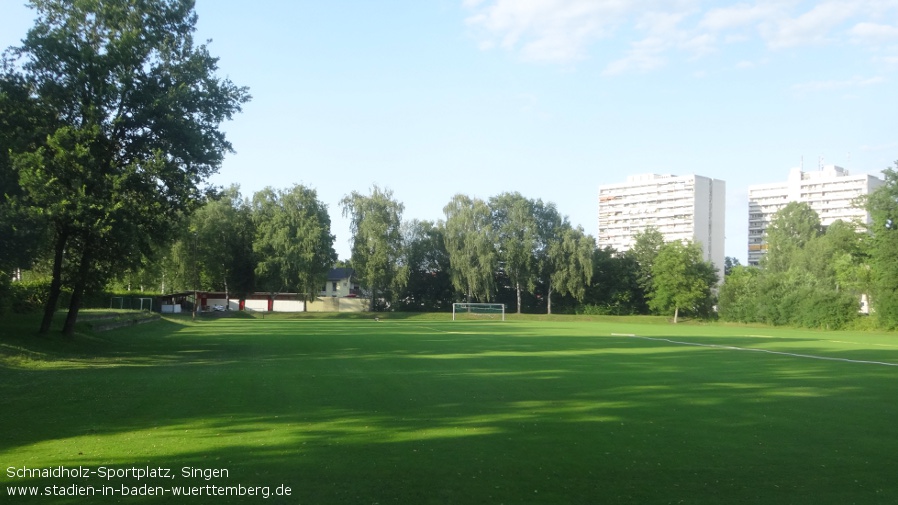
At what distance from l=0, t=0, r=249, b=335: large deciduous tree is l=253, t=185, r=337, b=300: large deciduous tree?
55795 millimetres

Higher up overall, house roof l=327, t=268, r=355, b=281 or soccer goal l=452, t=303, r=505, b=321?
house roof l=327, t=268, r=355, b=281

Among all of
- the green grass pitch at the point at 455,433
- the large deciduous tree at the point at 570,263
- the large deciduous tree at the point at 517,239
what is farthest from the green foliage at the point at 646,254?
the green grass pitch at the point at 455,433

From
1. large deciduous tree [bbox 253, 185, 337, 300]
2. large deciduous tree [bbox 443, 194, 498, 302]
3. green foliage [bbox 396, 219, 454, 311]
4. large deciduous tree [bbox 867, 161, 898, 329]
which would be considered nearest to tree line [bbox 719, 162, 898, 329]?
large deciduous tree [bbox 867, 161, 898, 329]

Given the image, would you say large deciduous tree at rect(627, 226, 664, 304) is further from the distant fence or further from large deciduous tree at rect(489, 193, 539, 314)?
the distant fence

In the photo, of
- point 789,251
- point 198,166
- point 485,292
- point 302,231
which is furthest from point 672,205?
point 198,166

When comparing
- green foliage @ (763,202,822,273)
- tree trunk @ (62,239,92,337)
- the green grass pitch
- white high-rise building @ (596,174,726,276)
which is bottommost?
the green grass pitch

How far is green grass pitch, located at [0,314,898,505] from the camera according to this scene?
7.71 metres

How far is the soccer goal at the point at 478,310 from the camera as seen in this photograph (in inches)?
3558

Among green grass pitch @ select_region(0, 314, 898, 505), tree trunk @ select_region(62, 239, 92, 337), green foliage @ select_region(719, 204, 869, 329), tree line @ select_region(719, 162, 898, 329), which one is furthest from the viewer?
green foliage @ select_region(719, 204, 869, 329)

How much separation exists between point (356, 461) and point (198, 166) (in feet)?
78.9

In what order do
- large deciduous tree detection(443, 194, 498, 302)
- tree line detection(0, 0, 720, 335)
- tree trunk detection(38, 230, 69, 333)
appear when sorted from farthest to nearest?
large deciduous tree detection(443, 194, 498, 302), tree trunk detection(38, 230, 69, 333), tree line detection(0, 0, 720, 335)

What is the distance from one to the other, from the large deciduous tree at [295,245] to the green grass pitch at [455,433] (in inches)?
2513

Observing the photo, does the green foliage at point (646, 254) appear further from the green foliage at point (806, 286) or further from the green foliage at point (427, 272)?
the green foliage at point (427, 272)

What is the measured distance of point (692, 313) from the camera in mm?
94812
